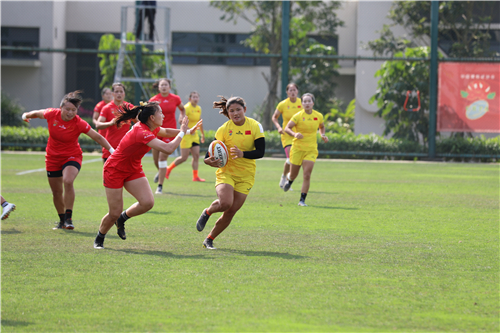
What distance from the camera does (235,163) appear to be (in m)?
6.92

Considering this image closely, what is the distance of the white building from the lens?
29078mm

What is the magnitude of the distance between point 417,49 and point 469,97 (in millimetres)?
3646

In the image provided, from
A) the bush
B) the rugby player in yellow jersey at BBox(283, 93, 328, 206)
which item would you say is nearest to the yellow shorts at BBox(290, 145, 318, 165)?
the rugby player in yellow jersey at BBox(283, 93, 328, 206)

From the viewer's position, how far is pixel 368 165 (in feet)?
67.2

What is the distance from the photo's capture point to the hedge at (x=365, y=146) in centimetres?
2223

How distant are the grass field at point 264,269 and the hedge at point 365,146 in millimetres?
11259

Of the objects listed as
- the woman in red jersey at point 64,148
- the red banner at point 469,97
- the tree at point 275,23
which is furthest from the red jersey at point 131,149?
the tree at point 275,23

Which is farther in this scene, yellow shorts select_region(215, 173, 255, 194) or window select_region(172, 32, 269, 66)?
window select_region(172, 32, 269, 66)

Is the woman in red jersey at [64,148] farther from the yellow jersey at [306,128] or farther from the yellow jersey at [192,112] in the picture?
the yellow jersey at [192,112]

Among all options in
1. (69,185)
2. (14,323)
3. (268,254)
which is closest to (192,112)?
(69,185)

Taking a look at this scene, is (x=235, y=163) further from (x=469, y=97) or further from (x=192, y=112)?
(x=469, y=97)

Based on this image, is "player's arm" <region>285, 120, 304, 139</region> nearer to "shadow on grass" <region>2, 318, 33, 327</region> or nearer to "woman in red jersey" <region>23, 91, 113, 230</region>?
"woman in red jersey" <region>23, 91, 113, 230</region>

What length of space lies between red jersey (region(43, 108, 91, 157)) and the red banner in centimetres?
1669

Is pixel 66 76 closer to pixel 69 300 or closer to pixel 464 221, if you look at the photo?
pixel 464 221
